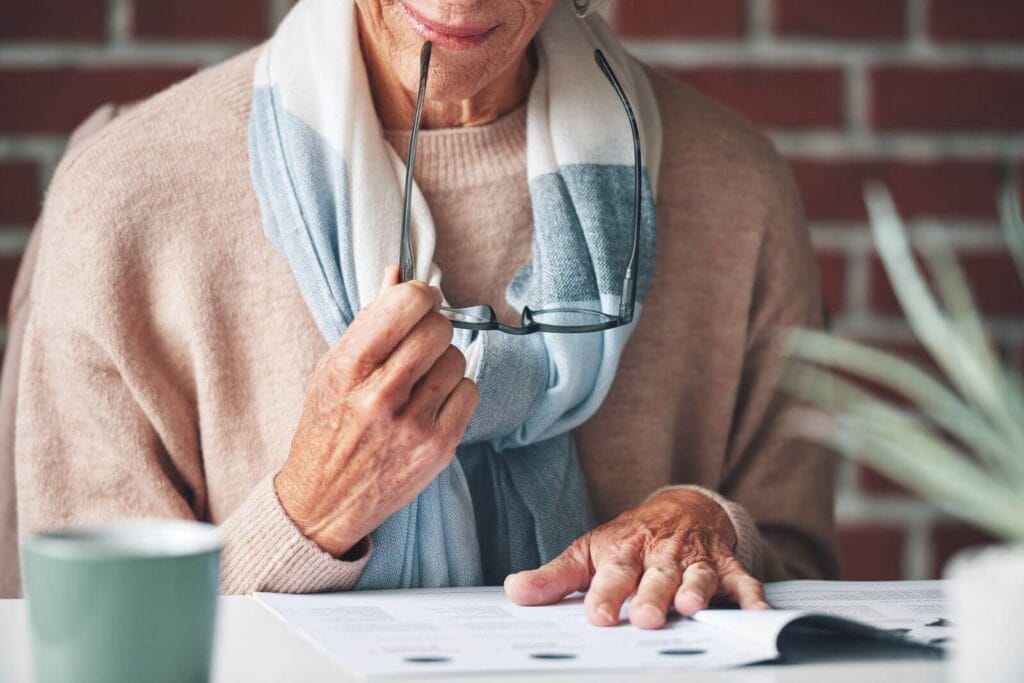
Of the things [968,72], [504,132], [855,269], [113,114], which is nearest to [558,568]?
[504,132]

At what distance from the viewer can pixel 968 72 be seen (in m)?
1.69

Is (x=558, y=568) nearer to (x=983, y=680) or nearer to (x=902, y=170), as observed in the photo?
(x=983, y=680)

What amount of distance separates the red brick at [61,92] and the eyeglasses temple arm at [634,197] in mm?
623

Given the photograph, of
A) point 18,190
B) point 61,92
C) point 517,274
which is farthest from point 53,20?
point 517,274

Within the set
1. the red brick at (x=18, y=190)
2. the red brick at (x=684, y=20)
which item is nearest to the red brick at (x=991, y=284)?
the red brick at (x=684, y=20)

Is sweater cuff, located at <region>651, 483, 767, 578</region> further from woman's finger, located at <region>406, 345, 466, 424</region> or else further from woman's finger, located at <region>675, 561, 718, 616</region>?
woman's finger, located at <region>406, 345, 466, 424</region>

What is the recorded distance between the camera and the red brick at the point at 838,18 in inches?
64.9

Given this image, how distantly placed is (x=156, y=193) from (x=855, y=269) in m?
0.91

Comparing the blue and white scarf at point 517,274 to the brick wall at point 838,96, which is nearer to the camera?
the blue and white scarf at point 517,274

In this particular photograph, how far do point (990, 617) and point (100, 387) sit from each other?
31.4 inches

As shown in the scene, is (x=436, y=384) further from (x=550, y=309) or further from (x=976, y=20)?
(x=976, y=20)

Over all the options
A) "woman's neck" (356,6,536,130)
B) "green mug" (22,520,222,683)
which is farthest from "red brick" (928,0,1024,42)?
"green mug" (22,520,222,683)

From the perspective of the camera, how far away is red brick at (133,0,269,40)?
1.58 metres

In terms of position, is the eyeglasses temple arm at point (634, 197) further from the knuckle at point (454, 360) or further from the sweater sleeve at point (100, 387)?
the sweater sleeve at point (100, 387)
